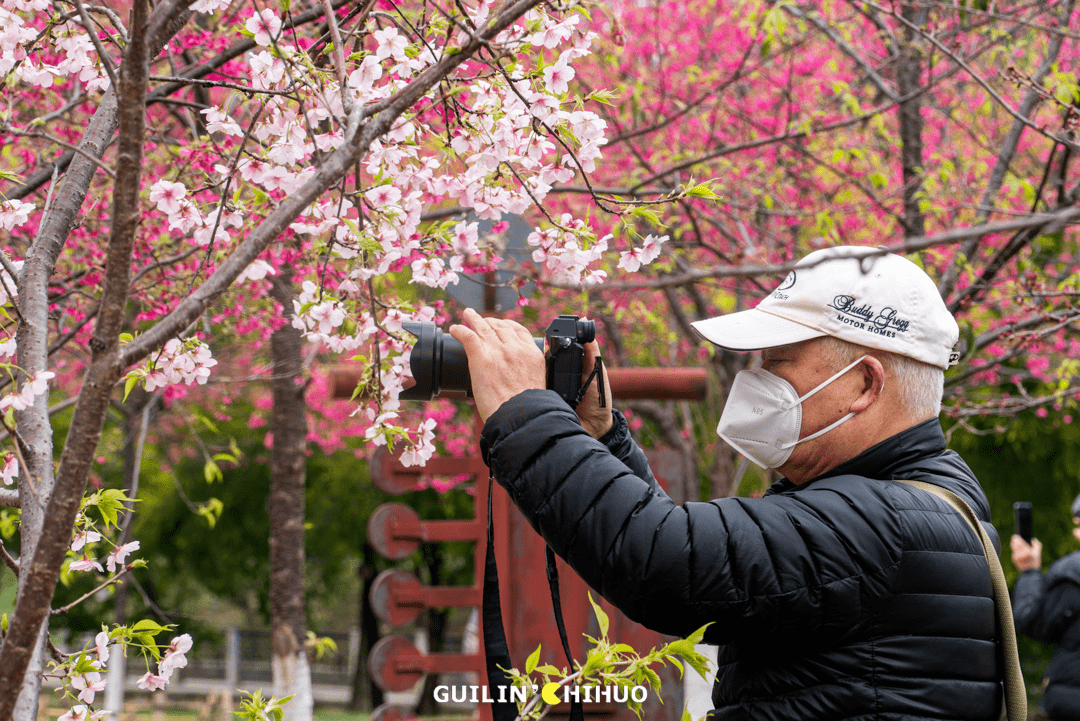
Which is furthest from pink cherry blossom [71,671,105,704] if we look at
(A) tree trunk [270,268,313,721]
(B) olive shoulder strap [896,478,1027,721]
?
(A) tree trunk [270,268,313,721]

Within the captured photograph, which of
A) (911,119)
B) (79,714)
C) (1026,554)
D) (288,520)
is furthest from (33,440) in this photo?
(911,119)

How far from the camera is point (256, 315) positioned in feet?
16.9

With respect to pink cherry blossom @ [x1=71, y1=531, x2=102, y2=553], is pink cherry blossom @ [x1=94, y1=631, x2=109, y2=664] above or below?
below

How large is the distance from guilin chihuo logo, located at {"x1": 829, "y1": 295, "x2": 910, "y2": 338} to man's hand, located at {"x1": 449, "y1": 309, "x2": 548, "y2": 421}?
560 millimetres

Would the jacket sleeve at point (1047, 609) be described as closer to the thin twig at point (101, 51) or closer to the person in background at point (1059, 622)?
the person in background at point (1059, 622)

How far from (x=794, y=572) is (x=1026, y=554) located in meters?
3.52

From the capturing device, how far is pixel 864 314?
1563mm

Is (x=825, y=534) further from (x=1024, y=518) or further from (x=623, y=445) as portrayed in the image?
(x=1024, y=518)

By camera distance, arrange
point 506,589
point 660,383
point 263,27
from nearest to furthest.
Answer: point 263,27
point 506,589
point 660,383

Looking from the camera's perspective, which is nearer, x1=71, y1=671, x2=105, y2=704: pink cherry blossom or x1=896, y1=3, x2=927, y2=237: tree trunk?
x1=71, y1=671, x2=105, y2=704: pink cherry blossom

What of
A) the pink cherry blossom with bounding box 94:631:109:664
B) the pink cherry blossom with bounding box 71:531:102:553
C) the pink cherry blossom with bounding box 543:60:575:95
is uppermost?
→ the pink cherry blossom with bounding box 543:60:575:95

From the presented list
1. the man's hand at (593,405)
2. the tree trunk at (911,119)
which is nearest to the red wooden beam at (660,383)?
the tree trunk at (911,119)

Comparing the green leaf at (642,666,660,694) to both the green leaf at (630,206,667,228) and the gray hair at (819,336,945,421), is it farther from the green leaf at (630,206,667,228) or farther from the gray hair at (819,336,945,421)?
the green leaf at (630,206,667,228)

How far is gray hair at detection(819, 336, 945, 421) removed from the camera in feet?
5.21
